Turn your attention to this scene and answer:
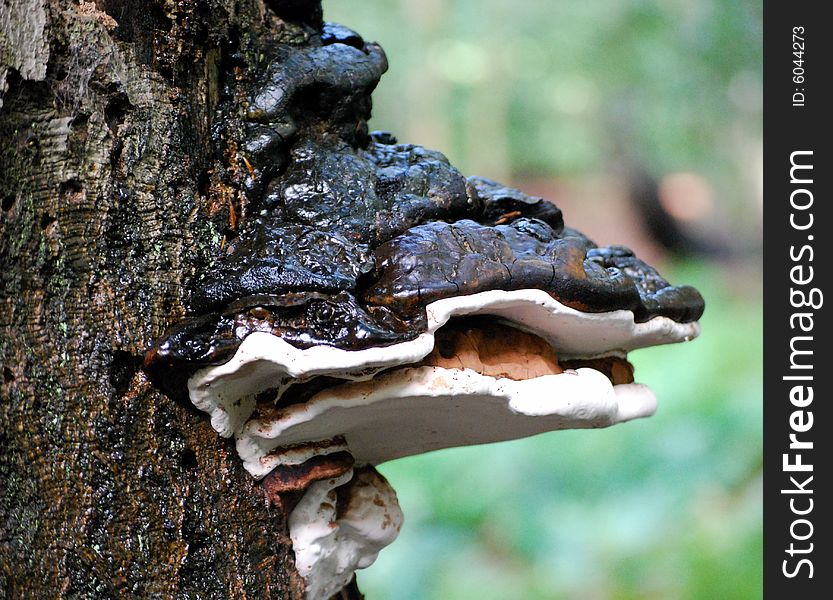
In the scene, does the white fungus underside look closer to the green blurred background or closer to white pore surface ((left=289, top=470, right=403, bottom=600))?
white pore surface ((left=289, top=470, right=403, bottom=600))

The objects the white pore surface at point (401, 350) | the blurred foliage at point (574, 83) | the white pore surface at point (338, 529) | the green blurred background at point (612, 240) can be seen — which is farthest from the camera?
the blurred foliage at point (574, 83)

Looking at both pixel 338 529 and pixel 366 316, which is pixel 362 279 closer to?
pixel 366 316

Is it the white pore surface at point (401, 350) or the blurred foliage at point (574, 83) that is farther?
the blurred foliage at point (574, 83)

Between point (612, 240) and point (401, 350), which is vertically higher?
point (612, 240)

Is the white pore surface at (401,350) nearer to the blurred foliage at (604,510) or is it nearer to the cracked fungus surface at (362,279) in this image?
the cracked fungus surface at (362,279)

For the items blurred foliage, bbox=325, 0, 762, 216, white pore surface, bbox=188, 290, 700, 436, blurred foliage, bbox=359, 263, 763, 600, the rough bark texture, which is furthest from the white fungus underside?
blurred foliage, bbox=325, 0, 762, 216

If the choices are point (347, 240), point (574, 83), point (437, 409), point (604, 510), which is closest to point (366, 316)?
point (347, 240)

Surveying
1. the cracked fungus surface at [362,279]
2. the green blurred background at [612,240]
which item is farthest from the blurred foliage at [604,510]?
the cracked fungus surface at [362,279]
